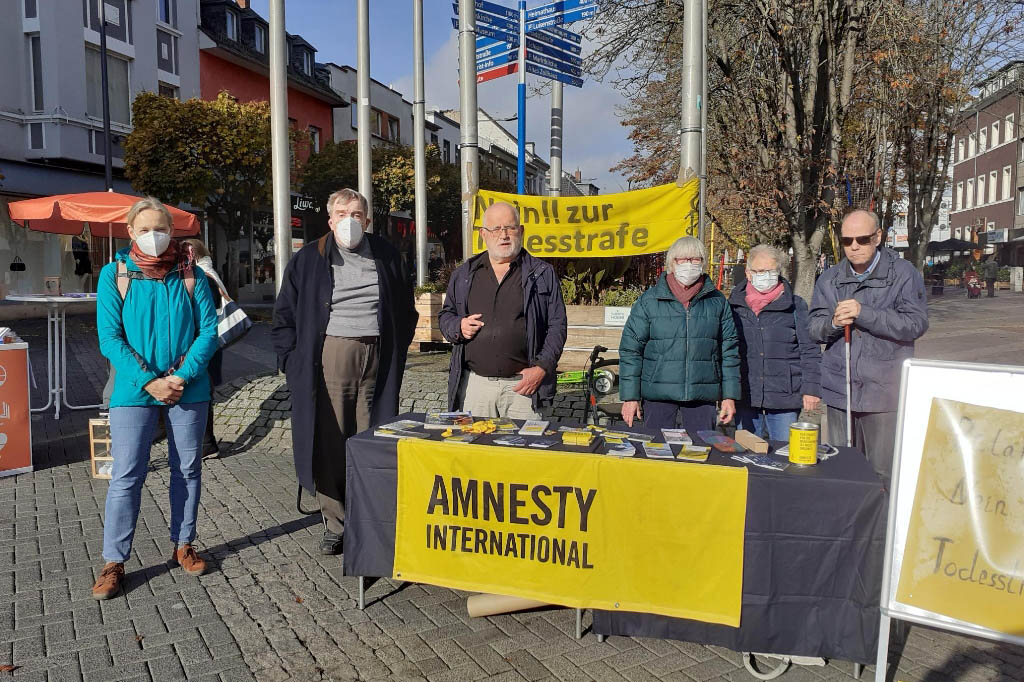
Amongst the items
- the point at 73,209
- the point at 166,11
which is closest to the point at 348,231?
the point at 73,209

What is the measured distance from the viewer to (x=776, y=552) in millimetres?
3074

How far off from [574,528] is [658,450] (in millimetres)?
500

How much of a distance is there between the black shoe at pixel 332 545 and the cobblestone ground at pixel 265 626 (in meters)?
0.08

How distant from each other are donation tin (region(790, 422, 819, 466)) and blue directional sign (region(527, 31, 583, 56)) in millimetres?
8342

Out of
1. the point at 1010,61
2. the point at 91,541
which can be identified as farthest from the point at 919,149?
the point at 91,541

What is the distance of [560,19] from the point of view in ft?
32.4

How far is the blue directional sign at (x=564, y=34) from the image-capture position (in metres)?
10.1

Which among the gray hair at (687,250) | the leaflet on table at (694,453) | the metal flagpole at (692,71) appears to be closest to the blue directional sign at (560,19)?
the metal flagpole at (692,71)

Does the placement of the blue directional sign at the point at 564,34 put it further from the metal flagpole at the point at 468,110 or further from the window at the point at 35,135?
the window at the point at 35,135

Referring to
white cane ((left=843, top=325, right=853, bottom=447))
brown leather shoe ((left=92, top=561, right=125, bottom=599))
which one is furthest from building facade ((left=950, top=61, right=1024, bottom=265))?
brown leather shoe ((left=92, top=561, right=125, bottom=599))

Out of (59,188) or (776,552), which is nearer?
(776,552)

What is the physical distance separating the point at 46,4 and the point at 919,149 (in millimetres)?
22140

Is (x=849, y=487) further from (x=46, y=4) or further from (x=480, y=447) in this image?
(x=46, y=4)

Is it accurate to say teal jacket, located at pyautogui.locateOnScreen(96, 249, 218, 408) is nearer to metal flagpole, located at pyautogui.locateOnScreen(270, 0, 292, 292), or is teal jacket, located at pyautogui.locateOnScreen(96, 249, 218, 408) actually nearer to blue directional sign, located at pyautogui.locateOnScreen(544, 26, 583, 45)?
metal flagpole, located at pyautogui.locateOnScreen(270, 0, 292, 292)
